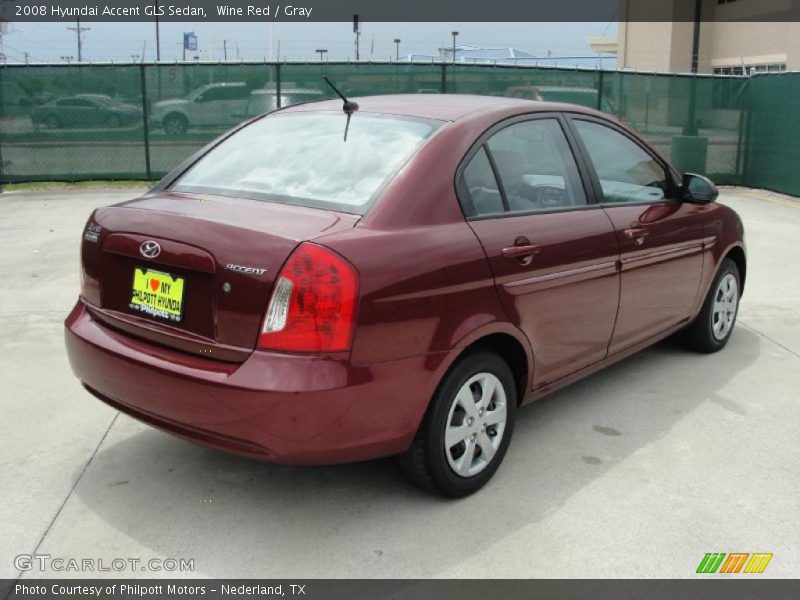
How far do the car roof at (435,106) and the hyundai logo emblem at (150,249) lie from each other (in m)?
1.29

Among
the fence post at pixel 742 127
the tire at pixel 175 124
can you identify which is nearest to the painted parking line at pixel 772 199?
the fence post at pixel 742 127

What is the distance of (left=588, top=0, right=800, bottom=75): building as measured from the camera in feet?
90.6

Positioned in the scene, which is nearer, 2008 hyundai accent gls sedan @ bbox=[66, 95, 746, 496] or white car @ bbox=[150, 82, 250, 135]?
2008 hyundai accent gls sedan @ bbox=[66, 95, 746, 496]

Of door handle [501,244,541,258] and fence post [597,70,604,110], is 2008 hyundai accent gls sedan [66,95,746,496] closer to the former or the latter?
door handle [501,244,541,258]

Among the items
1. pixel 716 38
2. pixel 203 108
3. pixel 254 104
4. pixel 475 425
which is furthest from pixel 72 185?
pixel 716 38

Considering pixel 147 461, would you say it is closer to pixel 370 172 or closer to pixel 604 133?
pixel 370 172

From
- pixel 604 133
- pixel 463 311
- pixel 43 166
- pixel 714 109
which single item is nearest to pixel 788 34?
pixel 714 109

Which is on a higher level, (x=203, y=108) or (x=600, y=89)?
(x=600, y=89)

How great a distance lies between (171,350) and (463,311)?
1.15 meters

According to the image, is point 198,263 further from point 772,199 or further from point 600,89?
point 600,89

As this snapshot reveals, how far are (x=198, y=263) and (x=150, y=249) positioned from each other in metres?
0.28

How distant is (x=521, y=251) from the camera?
12.0 feet

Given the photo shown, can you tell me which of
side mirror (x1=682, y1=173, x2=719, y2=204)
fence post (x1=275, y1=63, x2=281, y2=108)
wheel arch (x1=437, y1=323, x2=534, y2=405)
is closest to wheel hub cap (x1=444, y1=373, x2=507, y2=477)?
wheel arch (x1=437, y1=323, x2=534, y2=405)

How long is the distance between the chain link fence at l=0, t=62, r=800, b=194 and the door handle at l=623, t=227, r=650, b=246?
10.5 metres
